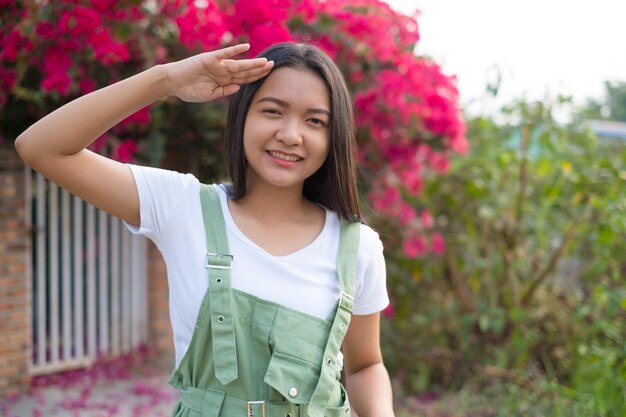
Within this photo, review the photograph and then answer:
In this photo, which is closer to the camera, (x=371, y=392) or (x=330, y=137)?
(x=330, y=137)

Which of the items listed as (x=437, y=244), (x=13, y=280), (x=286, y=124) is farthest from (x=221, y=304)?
(x=437, y=244)

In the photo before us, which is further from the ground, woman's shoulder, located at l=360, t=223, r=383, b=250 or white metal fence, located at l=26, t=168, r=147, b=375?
woman's shoulder, located at l=360, t=223, r=383, b=250

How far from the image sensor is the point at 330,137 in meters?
1.67

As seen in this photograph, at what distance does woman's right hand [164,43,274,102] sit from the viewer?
5.04 ft

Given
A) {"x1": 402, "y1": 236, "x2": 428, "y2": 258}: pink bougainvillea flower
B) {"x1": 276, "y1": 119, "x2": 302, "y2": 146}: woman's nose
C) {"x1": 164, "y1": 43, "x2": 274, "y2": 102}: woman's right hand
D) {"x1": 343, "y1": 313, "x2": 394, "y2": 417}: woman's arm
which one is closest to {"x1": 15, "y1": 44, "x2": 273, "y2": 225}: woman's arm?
{"x1": 164, "y1": 43, "x2": 274, "y2": 102}: woman's right hand

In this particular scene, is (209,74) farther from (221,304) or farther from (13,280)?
(13,280)

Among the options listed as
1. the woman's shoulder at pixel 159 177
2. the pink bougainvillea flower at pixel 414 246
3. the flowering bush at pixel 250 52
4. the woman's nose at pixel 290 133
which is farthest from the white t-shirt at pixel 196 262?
the pink bougainvillea flower at pixel 414 246

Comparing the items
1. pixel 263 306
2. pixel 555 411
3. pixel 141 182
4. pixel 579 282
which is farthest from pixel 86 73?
pixel 579 282

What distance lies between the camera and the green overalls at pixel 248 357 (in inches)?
58.2

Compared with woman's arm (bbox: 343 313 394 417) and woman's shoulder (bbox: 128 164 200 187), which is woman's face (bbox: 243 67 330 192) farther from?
woman's arm (bbox: 343 313 394 417)

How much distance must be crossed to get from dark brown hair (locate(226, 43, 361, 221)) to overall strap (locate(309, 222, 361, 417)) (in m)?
0.08

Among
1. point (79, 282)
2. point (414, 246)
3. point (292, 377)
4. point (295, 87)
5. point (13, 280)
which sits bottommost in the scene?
point (79, 282)

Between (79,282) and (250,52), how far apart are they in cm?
230

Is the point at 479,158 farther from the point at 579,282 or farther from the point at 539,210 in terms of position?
the point at 579,282
